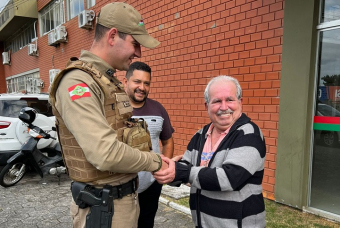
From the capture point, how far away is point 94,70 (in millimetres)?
1378

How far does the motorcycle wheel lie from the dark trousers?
337 centimetres

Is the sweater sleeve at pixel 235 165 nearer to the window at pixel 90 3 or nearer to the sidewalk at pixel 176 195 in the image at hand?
the sidewalk at pixel 176 195

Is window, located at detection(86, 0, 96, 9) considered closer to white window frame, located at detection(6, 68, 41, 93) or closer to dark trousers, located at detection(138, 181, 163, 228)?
white window frame, located at detection(6, 68, 41, 93)

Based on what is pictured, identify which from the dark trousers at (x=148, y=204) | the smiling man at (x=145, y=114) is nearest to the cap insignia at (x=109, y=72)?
the smiling man at (x=145, y=114)

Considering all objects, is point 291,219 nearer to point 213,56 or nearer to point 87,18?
point 213,56

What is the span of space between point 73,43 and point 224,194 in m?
A: 8.86

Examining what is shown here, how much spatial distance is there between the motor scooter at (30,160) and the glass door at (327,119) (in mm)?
4119

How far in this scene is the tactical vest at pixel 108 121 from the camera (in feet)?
4.47

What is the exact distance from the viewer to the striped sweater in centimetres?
142

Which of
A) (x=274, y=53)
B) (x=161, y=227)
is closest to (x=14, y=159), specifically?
(x=161, y=227)

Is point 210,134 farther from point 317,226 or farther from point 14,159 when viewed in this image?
point 14,159

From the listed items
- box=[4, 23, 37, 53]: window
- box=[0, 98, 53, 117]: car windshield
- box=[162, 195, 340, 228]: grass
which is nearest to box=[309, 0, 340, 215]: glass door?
box=[162, 195, 340, 228]: grass

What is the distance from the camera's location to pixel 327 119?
10.1ft

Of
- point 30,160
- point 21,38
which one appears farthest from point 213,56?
point 21,38
